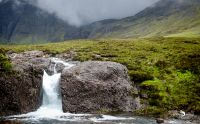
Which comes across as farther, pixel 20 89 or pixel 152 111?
pixel 152 111

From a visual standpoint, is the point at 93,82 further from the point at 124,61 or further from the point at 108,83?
the point at 124,61

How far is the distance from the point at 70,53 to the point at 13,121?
2570 inches

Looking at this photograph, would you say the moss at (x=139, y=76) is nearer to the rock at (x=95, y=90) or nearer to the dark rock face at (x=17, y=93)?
the rock at (x=95, y=90)

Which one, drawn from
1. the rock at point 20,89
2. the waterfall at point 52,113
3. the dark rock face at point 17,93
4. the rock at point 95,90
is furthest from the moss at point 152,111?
the dark rock face at point 17,93

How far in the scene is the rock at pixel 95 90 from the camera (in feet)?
225

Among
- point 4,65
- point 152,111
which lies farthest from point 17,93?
point 152,111

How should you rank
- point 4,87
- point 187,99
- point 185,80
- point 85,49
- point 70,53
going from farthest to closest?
point 85,49 < point 70,53 < point 185,80 < point 187,99 < point 4,87

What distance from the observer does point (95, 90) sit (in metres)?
70.1

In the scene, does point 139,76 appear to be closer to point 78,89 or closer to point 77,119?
point 78,89

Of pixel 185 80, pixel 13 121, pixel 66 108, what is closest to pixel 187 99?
pixel 185 80

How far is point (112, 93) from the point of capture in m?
71.4

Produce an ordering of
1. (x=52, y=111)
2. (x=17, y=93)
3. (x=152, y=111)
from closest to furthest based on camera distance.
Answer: (x=17, y=93) < (x=52, y=111) < (x=152, y=111)

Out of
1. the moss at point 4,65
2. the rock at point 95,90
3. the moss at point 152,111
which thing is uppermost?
the moss at point 4,65

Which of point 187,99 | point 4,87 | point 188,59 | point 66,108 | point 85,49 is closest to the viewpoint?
point 4,87
